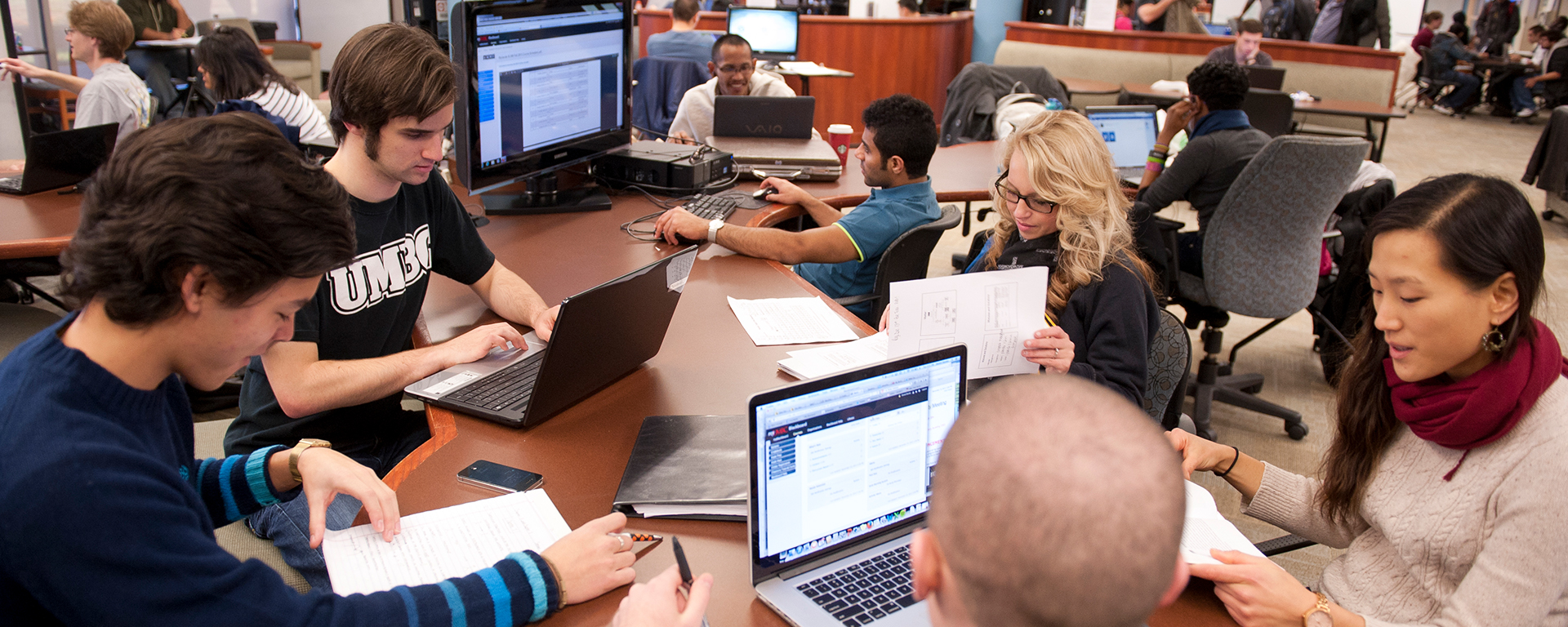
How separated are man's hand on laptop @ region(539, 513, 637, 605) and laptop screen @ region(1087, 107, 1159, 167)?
3.59 meters

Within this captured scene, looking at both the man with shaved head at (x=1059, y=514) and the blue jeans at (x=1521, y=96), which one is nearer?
the man with shaved head at (x=1059, y=514)

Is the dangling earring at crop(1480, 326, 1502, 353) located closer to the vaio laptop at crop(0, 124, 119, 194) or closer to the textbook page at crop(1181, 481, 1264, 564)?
the textbook page at crop(1181, 481, 1264, 564)

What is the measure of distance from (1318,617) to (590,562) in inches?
35.3

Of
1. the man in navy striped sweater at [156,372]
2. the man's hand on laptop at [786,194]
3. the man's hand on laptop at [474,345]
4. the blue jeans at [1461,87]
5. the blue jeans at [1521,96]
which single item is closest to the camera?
the man in navy striped sweater at [156,372]

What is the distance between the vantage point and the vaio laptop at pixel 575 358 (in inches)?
58.1

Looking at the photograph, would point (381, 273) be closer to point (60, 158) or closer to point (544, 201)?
point (544, 201)

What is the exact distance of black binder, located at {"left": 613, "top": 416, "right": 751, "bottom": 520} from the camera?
130 centimetres

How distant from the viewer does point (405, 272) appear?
1.88m

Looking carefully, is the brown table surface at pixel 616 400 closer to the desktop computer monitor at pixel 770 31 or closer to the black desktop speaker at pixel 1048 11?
the desktop computer monitor at pixel 770 31

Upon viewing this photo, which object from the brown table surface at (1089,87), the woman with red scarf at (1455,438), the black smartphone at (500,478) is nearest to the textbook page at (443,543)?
the black smartphone at (500,478)

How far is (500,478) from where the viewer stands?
4.48 ft

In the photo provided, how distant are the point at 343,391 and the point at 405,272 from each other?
336 mm

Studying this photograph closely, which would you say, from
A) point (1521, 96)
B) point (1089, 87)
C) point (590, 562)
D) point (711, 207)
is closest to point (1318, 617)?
point (590, 562)

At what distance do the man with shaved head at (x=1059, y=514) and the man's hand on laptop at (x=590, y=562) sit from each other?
1.76 feet
